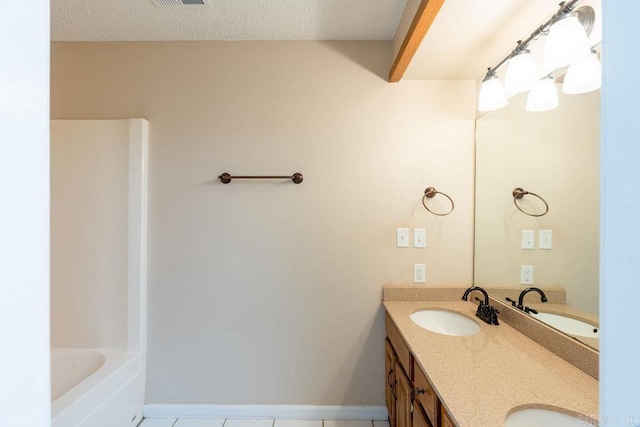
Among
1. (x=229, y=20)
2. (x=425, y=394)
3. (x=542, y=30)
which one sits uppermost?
(x=229, y=20)

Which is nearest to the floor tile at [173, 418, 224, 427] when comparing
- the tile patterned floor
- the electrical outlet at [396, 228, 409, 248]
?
the tile patterned floor

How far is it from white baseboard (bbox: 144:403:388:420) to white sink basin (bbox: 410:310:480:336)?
66 centimetres

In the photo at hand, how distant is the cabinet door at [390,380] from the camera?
154cm

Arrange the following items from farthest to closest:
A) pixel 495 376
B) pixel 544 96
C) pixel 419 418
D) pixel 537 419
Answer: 1. pixel 544 96
2. pixel 419 418
3. pixel 495 376
4. pixel 537 419

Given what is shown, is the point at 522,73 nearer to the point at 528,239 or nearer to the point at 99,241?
the point at 528,239

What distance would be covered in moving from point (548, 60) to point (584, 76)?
17 cm

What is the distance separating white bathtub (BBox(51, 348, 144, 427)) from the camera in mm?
1276

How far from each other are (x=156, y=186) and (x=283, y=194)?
0.84 meters

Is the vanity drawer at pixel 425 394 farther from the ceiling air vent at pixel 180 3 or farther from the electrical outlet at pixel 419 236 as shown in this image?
the ceiling air vent at pixel 180 3

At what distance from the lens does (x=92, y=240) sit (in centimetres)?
174

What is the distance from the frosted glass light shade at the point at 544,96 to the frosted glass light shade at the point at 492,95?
17 cm

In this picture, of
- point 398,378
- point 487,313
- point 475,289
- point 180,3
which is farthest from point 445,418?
point 180,3
